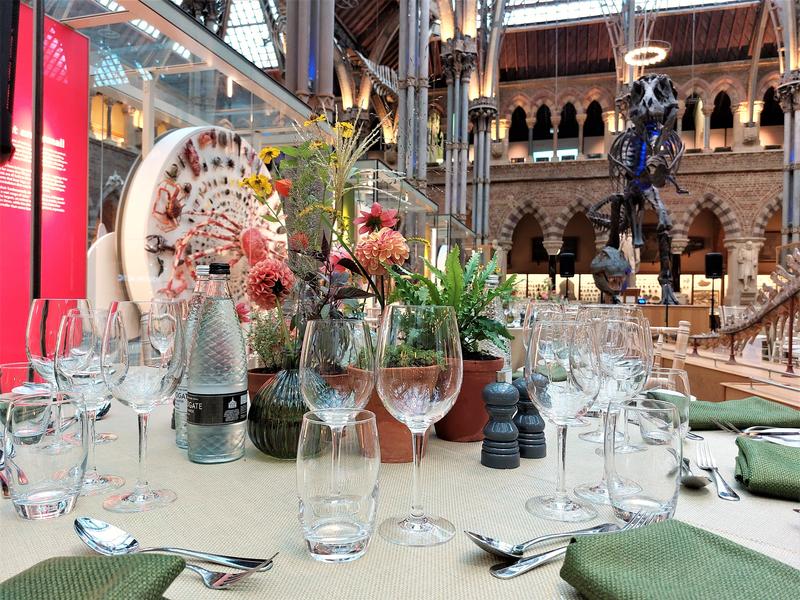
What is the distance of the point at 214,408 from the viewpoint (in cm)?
92

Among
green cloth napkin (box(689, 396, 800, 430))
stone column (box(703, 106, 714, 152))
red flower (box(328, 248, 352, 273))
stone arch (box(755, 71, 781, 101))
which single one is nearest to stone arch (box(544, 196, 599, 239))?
stone column (box(703, 106, 714, 152))

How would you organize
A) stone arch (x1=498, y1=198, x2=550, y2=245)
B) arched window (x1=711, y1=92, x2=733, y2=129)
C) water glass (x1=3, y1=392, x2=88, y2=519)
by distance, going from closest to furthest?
water glass (x1=3, y1=392, x2=88, y2=519) → arched window (x1=711, y1=92, x2=733, y2=129) → stone arch (x1=498, y1=198, x2=550, y2=245)

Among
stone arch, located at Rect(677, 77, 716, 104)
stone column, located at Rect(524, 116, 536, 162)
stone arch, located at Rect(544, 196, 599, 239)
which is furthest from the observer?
stone column, located at Rect(524, 116, 536, 162)

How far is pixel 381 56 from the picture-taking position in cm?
1738

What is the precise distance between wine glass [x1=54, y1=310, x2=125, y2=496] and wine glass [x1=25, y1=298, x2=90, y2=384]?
3 centimetres

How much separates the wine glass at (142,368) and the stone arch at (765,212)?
19518 mm

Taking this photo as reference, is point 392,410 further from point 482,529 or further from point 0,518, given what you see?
point 0,518

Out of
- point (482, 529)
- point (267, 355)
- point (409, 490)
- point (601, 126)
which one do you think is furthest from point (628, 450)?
point (601, 126)

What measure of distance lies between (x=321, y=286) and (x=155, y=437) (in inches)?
18.0

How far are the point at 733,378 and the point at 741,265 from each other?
50.4 feet

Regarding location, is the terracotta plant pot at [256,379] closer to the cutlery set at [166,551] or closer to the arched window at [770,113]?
the cutlery set at [166,551]

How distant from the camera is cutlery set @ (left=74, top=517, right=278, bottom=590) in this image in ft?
1.79

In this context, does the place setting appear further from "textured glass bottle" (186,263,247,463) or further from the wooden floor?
the wooden floor

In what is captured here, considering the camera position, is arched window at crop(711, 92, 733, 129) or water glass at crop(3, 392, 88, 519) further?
arched window at crop(711, 92, 733, 129)
